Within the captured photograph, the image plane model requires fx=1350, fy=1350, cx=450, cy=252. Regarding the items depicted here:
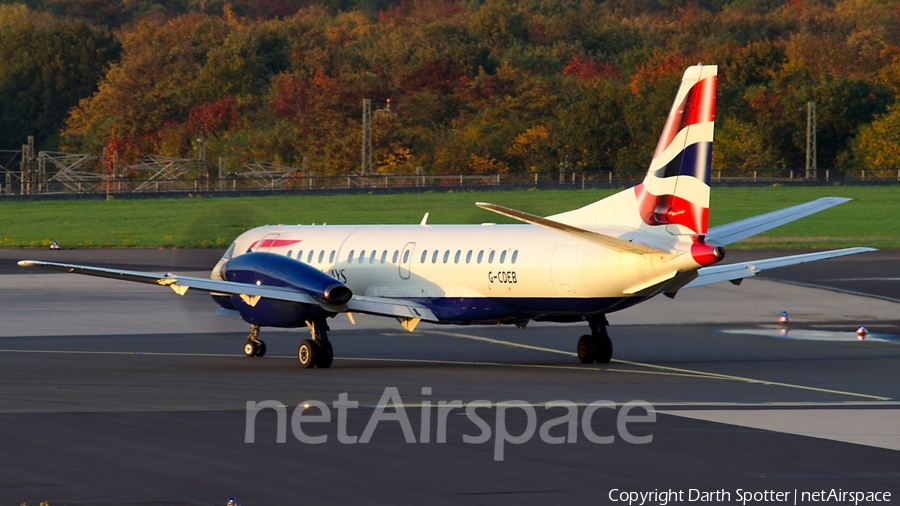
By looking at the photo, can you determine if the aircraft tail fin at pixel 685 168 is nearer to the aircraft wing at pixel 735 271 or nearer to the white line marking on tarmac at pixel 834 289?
the aircraft wing at pixel 735 271

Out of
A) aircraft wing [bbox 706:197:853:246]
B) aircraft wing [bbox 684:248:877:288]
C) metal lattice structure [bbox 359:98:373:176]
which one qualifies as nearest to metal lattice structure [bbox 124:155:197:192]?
metal lattice structure [bbox 359:98:373:176]

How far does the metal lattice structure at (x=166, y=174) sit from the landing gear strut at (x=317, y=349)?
71262 millimetres

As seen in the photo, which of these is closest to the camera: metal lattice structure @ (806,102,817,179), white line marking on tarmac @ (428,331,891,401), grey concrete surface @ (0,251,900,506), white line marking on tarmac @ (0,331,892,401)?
→ grey concrete surface @ (0,251,900,506)

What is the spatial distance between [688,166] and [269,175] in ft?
280

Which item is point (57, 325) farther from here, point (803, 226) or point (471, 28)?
point (471, 28)

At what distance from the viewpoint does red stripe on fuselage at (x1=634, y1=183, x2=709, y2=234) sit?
2145cm

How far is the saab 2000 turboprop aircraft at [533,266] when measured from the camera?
21594mm

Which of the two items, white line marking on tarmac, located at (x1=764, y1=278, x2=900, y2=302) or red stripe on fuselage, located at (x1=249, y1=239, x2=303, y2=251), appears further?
white line marking on tarmac, located at (x1=764, y1=278, x2=900, y2=302)

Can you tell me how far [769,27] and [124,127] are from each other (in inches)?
2414

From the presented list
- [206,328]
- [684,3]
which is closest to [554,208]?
[206,328]

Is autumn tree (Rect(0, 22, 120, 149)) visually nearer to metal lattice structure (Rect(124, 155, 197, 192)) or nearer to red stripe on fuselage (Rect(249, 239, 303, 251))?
metal lattice structure (Rect(124, 155, 197, 192))

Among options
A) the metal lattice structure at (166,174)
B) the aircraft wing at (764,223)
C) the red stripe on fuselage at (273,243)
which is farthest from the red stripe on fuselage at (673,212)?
the metal lattice structure at (166,174)

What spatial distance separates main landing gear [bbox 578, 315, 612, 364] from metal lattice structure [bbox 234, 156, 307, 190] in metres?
67.0

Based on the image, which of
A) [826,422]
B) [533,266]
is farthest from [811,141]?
[826,422]
